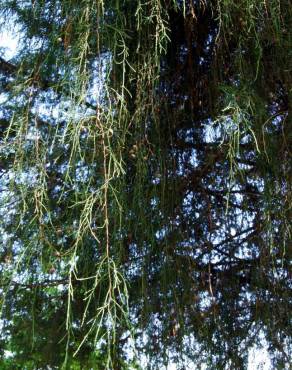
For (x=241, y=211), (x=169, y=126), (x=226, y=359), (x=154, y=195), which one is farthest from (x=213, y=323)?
(x=169, y=126)

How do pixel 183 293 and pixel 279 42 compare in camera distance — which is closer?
pixel 279 42

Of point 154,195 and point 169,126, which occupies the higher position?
point 169,126

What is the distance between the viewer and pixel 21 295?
5.07 ft

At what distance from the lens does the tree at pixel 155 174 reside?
3.86ft

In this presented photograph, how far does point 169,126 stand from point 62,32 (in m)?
0.36

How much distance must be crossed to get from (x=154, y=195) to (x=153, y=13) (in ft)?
1.43

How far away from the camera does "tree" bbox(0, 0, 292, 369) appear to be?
118cm

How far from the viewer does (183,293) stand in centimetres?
149

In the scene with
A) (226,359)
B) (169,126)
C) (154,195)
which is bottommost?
(226,359)

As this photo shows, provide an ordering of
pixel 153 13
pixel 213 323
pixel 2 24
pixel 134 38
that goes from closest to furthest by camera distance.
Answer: pixel 153 13
pixel 134 38
pixel 2 24
pixel 213 323

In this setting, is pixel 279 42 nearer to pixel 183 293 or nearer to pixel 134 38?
pixel 134 38

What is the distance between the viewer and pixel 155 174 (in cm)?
139

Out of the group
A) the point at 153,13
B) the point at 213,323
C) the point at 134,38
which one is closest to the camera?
the point at 153,13

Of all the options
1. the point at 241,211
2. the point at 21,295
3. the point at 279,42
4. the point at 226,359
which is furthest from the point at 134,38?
the point at 226,359
